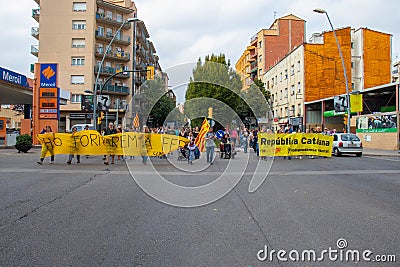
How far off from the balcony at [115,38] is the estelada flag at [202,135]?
1528 inches

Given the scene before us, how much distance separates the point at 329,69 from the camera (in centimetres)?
4534

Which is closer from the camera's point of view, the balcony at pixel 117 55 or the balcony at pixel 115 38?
the balcony at pixel 115 38

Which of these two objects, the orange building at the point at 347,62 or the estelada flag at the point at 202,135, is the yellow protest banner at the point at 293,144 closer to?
the estelada flag at the point at 202,135

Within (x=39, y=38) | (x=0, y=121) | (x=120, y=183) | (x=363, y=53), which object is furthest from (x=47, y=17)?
(x=120, y=183)

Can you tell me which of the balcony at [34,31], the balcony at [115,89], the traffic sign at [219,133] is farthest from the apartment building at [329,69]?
the balcony at [34,31]

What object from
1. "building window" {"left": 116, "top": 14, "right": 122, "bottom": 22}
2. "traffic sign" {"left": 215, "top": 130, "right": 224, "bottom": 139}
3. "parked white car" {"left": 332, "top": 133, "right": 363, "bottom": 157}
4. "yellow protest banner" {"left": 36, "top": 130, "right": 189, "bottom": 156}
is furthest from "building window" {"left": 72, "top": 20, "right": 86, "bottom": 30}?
"parked white car" {"left": 332, "top": 133, "right": 363, "bottom": 157}

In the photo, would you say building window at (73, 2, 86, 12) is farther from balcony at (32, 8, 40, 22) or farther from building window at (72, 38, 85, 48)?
balcony at (32, 8, 40, 22)

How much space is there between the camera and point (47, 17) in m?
49.4

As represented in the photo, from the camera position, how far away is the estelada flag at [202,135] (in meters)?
15.2

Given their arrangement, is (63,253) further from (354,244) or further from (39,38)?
(39,38)

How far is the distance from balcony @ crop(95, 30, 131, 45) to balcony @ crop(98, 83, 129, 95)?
652cm

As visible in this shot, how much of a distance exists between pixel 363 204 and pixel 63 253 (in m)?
5.40

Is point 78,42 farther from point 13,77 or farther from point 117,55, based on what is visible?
point 13,77

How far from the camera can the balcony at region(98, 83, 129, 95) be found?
50.6 m
